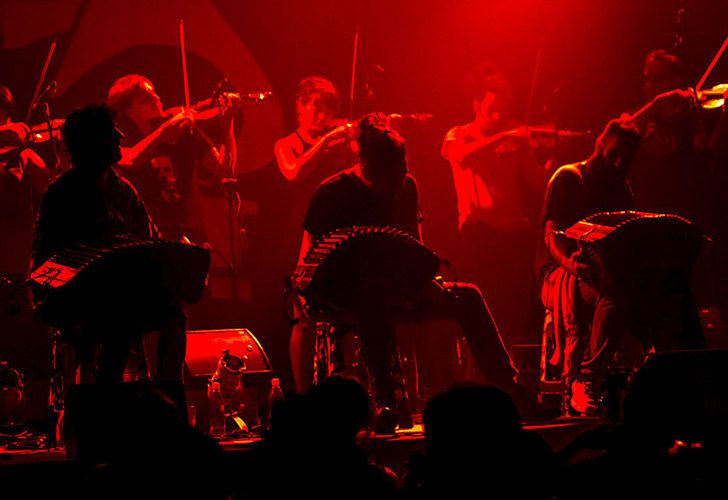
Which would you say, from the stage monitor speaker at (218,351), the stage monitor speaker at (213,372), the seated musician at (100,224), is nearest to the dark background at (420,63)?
the stage monitor speaker at (218,351)

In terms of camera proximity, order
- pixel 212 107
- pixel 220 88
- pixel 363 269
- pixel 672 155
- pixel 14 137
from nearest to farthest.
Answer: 1. pixel 363 269
2. pixel 14 137
3. pixel 220 88
4. pixel 212 107
5. pixel 672 155

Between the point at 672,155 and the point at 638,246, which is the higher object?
the point at 672,155

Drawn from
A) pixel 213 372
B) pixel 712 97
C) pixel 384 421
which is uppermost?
pixel 712 97

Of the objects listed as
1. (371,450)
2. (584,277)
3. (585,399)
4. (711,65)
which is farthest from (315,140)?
(371,450)

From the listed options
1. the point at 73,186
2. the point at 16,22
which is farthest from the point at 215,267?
the point at 73,186

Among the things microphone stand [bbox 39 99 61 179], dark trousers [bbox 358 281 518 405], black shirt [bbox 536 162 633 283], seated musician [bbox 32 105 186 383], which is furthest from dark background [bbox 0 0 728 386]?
seated musician [bbox 32 105 186 383]

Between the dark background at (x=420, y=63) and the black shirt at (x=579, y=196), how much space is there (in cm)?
267

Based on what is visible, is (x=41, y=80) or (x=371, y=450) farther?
(x=41, y=80)

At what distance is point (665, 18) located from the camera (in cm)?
943

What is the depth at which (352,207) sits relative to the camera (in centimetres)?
564

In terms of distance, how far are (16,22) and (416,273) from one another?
4605 millimetres

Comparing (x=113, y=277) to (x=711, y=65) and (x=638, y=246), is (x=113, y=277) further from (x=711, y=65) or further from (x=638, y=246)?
(x=711, y=65)

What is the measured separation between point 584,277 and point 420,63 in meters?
4.23

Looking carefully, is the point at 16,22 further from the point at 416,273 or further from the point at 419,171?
the point at 416,273
